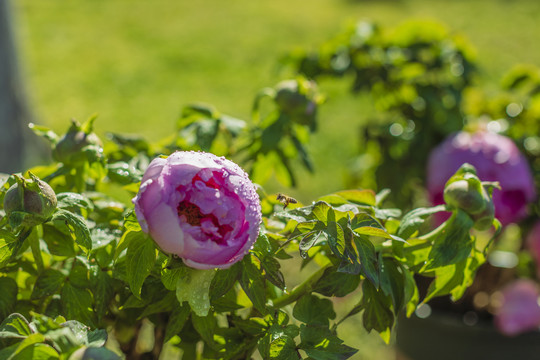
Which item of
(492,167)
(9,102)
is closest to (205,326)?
(492,167)

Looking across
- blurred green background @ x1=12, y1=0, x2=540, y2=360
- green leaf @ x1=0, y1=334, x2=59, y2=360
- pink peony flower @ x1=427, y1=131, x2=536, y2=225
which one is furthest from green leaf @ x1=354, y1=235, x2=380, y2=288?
blurred green background @ x1=12, y1=0, x2=540, y2=360

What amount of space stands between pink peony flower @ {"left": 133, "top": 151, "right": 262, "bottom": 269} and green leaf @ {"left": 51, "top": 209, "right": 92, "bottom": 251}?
2.0 inches

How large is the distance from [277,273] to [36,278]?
0.66ft

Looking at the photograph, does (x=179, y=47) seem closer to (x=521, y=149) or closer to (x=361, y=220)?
(x=521, y=149)

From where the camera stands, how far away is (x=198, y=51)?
4.69 metres

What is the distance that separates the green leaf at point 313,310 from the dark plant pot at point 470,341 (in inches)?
25.2

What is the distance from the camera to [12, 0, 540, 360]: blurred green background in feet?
11.4

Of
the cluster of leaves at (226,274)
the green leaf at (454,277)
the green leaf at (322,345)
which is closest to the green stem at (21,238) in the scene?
the cluster of leaves at (226,274)

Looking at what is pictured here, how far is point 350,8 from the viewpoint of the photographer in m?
5.86

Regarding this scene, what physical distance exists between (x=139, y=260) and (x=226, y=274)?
0.21 feet

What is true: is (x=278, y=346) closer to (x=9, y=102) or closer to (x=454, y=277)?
Answer: (x=454, y=277)

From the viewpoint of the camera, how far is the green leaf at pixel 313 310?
0.50 metres

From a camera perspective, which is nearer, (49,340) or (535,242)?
(49,340)

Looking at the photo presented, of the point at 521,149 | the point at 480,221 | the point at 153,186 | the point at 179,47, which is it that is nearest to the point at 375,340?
the point at 521,149
